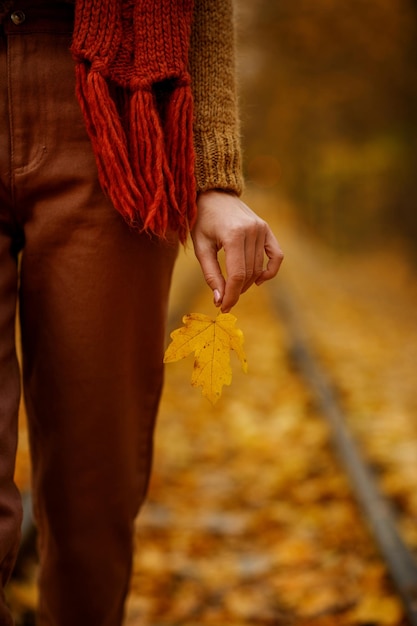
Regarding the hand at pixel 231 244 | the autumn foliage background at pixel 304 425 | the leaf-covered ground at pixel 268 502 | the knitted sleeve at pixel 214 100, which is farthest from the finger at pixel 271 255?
the leaf-covered ground at pixel 268 502

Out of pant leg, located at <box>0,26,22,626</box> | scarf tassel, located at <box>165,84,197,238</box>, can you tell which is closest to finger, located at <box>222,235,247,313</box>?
scarf tassel, located at <box>165,84,197,238</box>

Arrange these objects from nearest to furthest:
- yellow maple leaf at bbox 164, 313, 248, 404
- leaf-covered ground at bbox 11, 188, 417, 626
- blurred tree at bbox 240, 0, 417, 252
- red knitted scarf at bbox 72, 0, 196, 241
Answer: red knitted scarf at bbox 72, 0, 196, 241 → yellow maple leaf at bbox 164, 313, 248, 404 → leaf-covered ground at bbox 11, 188, 417, 626 → blurred tree at bbox 240, 0, 417, 252

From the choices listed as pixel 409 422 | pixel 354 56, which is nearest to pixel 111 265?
pixel 409 422

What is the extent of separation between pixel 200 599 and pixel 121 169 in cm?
188

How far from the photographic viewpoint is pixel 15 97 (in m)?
1.42

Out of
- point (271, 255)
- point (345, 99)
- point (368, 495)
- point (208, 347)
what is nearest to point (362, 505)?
point (368, 495)

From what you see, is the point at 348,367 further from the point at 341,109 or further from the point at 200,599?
the point at 341,109

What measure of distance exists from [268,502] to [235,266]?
7.88ft

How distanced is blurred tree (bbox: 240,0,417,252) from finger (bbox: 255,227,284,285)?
29.3ft

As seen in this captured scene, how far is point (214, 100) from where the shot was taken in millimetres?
1486

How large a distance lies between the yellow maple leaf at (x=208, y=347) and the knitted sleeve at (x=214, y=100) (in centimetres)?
27

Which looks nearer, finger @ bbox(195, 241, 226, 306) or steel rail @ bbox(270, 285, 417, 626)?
finger @ bbox(195, 241, 226, 306)

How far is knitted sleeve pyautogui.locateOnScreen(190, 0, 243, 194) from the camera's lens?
1.46 metres

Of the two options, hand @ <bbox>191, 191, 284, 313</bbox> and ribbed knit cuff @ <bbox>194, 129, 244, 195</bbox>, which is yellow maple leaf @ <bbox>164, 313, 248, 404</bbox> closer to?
hand @ <bbox>191, 191, 284, 313</bbox>
